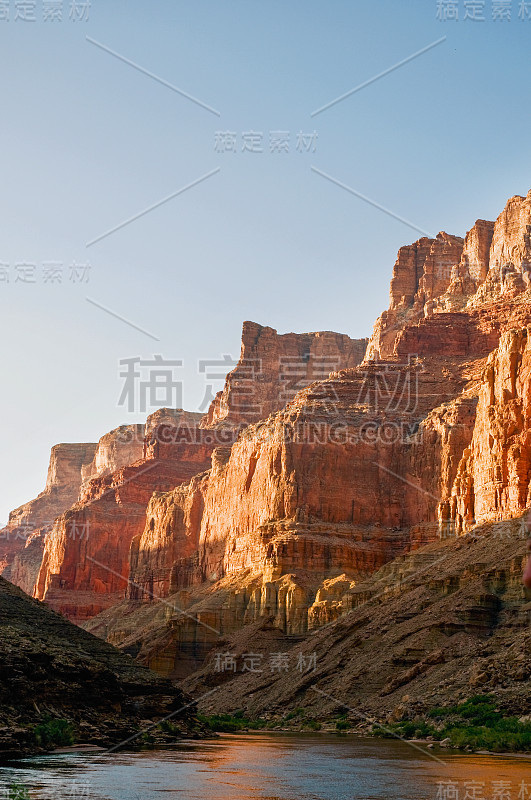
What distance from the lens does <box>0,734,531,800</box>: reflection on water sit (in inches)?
1232

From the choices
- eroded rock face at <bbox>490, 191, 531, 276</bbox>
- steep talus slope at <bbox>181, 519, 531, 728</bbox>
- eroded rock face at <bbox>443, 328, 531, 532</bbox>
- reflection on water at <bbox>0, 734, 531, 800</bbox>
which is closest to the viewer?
reflection on water at <bbox>0, 734, 531, 800</bbox>

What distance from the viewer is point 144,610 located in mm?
144500

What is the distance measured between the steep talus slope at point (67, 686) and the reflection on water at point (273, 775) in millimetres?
2125

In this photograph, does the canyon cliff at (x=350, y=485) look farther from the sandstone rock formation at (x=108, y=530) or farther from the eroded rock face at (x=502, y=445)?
the sandstone rock formation at (x=108, y=530)

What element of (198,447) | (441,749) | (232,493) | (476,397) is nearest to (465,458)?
(476,397)

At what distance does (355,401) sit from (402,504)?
1762 cm

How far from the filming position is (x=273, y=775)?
1478 inches

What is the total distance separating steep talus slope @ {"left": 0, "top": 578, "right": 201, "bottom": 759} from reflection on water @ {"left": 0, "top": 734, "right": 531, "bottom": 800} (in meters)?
2.12

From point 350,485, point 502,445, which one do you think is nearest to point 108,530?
point 350,485

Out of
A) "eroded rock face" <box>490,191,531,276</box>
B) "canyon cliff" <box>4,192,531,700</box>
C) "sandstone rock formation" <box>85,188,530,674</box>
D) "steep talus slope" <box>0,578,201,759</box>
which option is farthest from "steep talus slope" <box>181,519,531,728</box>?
"eroded rock face" <box>490,191,531,276</box>

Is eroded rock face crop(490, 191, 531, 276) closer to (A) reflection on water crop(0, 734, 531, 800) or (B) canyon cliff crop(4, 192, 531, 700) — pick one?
(B) canyon cliff crop(4, 192, 531, 700)

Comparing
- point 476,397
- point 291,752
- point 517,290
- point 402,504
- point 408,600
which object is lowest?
point 291,752

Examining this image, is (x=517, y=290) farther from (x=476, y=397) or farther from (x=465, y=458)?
(x=465, y=458)

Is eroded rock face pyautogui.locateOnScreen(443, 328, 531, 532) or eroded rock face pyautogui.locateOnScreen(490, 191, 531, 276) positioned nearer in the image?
eroded rock face pyautogui.locateOnScreen(443, 328, 531, 532)
